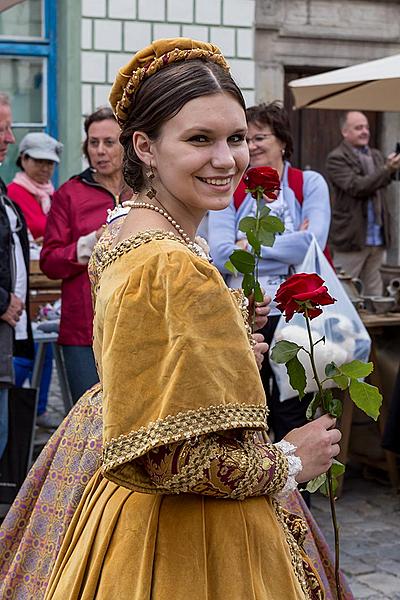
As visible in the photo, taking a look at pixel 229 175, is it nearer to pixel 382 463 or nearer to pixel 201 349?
pixel 201 349

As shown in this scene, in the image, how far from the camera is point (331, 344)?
180 inches

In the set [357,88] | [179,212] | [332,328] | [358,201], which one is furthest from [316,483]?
[358,201]

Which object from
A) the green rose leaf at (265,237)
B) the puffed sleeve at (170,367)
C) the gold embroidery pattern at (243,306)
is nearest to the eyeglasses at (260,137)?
the green rose leaf at (265,237)

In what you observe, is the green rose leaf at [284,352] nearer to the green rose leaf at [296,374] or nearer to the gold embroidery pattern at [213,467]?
the green rose leaf at [296,374]

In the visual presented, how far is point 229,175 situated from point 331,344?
2.68m

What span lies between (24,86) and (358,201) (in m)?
3.67

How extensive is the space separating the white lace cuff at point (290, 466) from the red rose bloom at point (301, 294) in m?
0.23

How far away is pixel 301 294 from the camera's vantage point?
1983 mm

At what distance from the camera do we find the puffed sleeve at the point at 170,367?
1743mm

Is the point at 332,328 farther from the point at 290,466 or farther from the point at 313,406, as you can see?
the point at 290,466

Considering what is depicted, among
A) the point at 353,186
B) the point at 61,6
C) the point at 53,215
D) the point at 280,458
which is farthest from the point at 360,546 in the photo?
the point at 61,6

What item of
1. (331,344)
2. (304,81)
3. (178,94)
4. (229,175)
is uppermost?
(304,81)

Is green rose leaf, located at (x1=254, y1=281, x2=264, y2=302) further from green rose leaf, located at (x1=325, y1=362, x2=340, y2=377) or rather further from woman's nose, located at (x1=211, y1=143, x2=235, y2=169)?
woman's nose, located at (x1=211, y1=143, x2=235, y2=169)

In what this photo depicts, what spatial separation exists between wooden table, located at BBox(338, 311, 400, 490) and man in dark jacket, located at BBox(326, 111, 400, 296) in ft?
13.1
